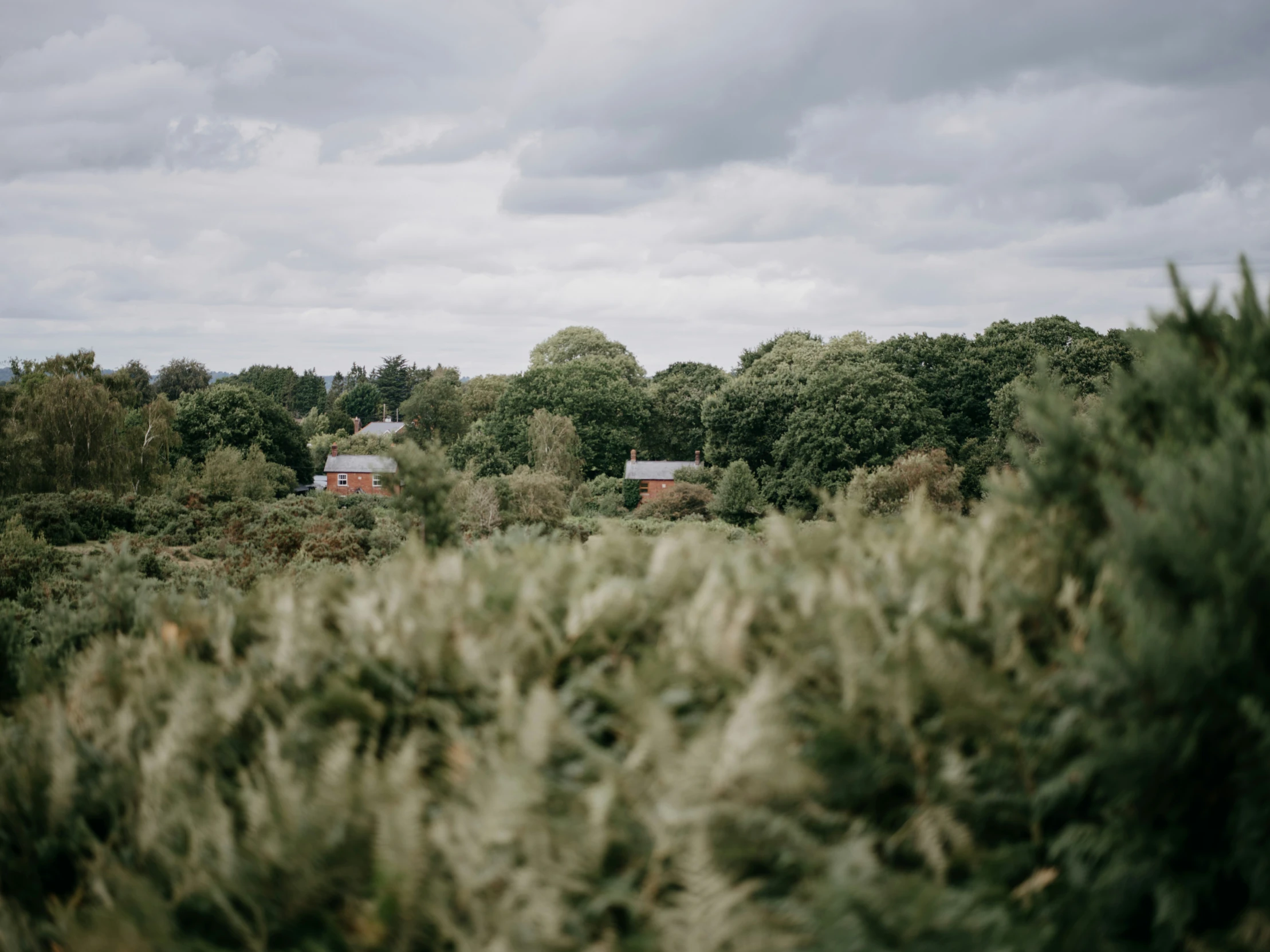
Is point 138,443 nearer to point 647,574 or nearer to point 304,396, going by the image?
point 647,574

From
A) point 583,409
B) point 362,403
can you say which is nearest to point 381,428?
point 362,403

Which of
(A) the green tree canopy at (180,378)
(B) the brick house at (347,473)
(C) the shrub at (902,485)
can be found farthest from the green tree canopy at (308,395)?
(C) the shrub at (902,485)

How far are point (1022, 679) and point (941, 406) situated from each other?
5338cm

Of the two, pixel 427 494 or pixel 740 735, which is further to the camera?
pixel 427 494

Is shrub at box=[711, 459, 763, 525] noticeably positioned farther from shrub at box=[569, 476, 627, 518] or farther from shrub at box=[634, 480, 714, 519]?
shrub at box=[569, 476, 627, 518]

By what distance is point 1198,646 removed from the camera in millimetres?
2379

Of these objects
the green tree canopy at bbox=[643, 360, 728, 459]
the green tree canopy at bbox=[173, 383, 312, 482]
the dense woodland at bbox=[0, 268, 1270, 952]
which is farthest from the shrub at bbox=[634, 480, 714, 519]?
the dense woodland at bbox=[0, 268, 1270, 952]

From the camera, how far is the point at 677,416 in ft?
210

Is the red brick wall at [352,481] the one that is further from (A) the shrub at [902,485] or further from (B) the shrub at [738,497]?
(A) the shrub at [902,485]

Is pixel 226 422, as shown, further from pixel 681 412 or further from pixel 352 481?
pixel 681 412

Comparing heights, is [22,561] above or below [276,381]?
below

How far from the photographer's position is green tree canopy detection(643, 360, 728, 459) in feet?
209

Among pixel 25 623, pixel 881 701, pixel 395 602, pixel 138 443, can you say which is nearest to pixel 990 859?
pixel 881 701

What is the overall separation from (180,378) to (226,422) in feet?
118
